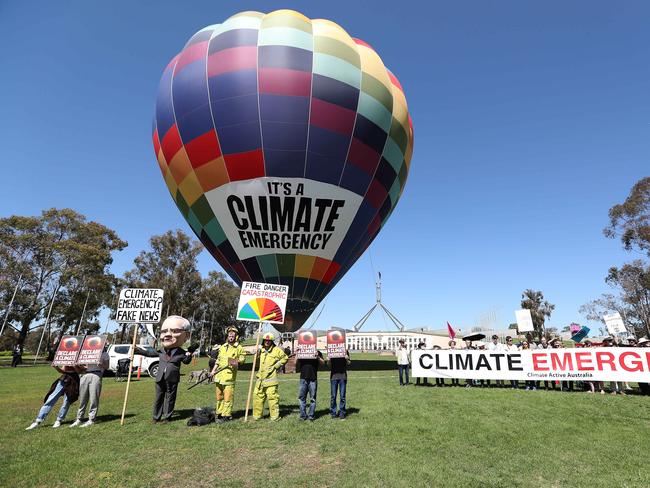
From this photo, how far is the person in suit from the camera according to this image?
340 inches

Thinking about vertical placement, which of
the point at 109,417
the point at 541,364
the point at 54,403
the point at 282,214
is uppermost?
the point at 282,214

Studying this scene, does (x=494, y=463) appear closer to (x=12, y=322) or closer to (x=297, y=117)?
(x=297, y=117)

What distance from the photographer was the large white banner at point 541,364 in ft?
40.7

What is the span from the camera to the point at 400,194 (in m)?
18.9

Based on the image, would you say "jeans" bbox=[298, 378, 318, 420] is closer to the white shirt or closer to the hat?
the hat

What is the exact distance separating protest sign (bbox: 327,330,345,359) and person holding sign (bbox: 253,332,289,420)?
120 centimetres

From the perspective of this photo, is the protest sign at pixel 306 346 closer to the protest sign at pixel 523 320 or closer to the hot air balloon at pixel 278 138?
the hot air balloon at pixel 278 138

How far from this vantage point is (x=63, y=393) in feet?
27.3

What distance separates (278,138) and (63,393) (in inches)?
401

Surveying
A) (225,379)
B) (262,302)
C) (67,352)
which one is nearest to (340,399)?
(225,379)

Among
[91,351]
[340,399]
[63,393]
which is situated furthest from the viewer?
[340,399]

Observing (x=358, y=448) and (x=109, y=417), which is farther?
(x=109, y=417)

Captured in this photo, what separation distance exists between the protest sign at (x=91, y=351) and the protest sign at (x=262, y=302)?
3.26 m

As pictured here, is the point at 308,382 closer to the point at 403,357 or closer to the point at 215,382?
the point at 215,382
